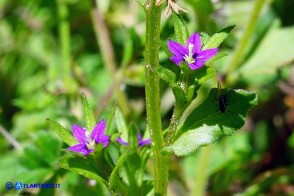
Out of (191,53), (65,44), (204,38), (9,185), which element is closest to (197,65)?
(191,53)

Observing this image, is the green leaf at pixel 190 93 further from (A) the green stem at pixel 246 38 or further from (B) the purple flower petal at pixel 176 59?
(A) the green stem at pixel 246 38

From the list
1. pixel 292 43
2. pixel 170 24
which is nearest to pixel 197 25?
pixel 170 24

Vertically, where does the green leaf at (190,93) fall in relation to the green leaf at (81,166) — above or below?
above

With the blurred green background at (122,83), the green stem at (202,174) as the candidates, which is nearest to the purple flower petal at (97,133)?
the blurred green background at (122,83)

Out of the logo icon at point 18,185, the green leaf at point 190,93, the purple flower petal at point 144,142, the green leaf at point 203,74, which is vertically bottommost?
the purple flower petal at point 144,142

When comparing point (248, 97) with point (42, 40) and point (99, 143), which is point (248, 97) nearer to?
point (99, 143)

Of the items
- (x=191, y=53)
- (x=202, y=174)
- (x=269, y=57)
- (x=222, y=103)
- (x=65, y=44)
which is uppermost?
(x=65, y=44)

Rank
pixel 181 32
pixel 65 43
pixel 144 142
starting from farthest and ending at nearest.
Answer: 1. pixel 65 43
2. pixel 144 142
3. pixel 181 32

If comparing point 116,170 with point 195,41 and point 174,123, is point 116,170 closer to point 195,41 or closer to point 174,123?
point 174,123
